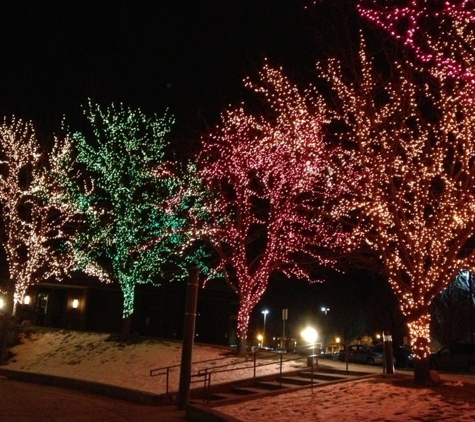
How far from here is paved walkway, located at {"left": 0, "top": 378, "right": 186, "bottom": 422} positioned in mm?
12727

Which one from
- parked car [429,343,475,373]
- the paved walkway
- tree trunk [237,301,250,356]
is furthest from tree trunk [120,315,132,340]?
parked car [429,343,475,373]

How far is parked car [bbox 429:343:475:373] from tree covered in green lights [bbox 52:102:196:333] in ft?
43.9

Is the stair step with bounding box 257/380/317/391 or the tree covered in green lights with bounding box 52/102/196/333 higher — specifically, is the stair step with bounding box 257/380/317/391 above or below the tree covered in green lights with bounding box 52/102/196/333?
below

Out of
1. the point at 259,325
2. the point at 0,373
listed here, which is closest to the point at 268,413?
the point at 0,373

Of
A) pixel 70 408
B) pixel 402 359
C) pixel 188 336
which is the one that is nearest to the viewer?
pixel 188 336

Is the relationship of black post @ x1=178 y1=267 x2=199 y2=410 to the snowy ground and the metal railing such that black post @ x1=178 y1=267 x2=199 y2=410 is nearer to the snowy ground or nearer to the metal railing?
the snowy ground

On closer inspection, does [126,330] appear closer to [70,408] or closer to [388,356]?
[70,408]

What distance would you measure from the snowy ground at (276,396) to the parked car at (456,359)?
1070 cm

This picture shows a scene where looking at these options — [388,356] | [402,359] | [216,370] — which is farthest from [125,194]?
[402,359]

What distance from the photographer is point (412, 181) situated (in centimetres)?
1477

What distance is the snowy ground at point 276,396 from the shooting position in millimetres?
11312

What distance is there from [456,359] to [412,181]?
634 inches

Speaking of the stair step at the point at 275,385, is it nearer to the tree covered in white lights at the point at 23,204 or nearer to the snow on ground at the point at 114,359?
the snow on ground at the point at 114,359

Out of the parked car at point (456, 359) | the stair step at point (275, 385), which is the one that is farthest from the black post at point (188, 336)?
the parked car at point (456, 359)
